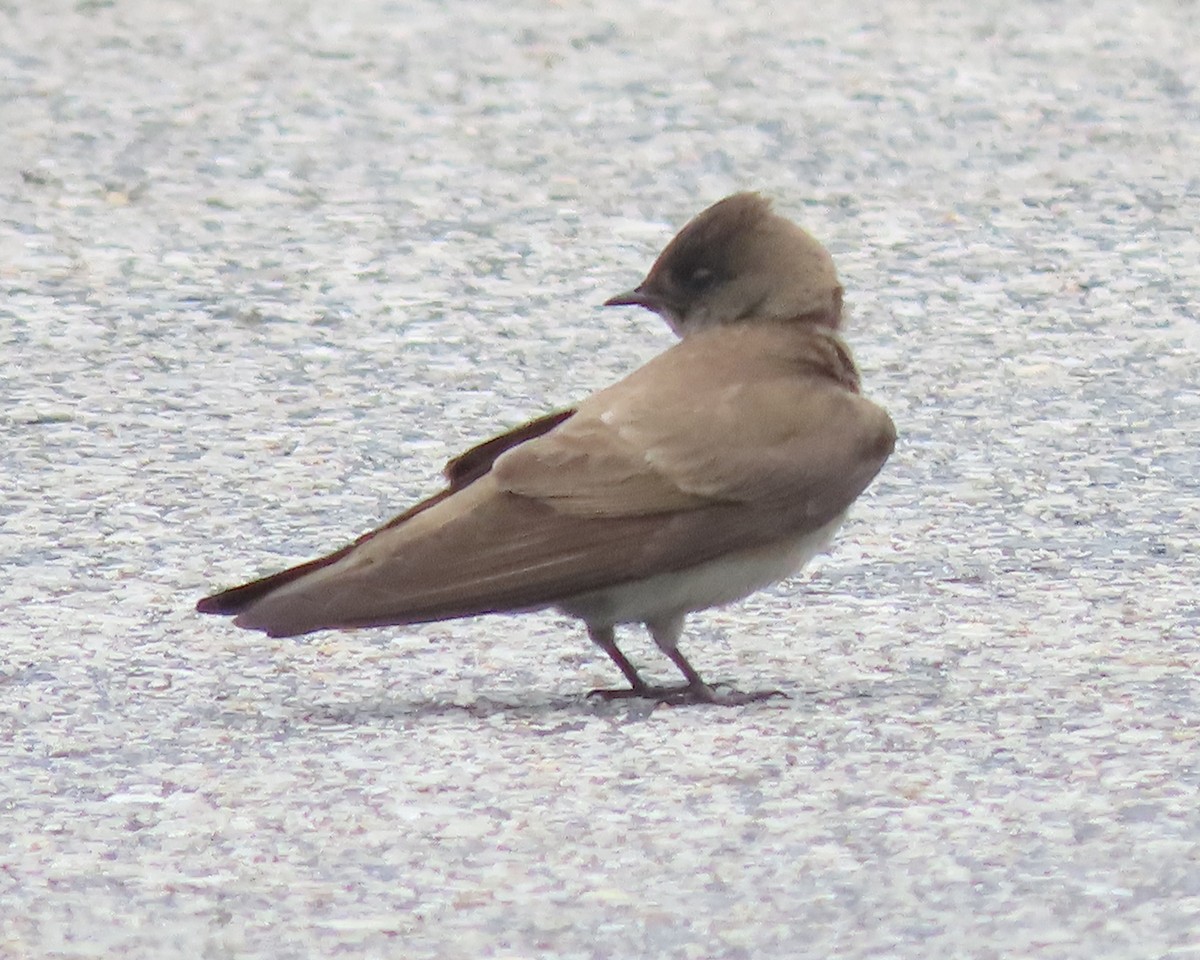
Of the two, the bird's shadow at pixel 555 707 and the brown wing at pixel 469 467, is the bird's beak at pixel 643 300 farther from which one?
the bird's shadow at pixel 555 707

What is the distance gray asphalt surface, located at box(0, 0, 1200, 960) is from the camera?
173 inches

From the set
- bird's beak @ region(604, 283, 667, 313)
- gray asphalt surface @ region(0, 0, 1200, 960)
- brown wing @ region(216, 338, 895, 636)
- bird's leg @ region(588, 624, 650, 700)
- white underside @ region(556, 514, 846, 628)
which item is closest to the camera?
gray asphalt surface @ region(0, 0, 1200, 960)

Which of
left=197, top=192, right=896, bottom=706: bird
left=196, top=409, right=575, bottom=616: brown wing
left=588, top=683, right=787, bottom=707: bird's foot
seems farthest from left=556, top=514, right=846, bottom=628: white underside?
left=196, top=409, right=575, bottom=616: brown wing

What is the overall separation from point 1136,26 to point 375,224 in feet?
12.1

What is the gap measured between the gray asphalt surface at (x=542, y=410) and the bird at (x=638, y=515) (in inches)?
8.7

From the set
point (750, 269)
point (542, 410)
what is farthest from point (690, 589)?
point (542, 410)

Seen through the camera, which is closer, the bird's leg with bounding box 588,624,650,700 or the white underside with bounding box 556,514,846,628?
the white underside with bounding box 556,514,846,628

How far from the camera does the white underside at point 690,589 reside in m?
5.34

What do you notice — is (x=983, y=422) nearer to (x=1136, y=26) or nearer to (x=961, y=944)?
(x=961, y=944)

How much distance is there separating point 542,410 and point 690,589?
2.17 metres

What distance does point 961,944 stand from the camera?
160 inches

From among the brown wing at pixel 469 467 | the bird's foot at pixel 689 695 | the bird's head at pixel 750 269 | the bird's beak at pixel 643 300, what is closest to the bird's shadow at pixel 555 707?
the bird's foot at pixel 689 695

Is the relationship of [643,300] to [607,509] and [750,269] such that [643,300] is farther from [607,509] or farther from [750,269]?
[607,509]

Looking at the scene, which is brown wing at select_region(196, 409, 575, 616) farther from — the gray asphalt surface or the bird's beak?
the bird's beak
